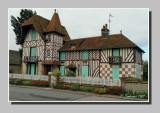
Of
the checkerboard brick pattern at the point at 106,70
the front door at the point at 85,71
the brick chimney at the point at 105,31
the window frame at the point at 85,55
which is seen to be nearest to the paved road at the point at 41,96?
the checkerboard brick pattern at the point at 106,70

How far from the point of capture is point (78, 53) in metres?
17.3

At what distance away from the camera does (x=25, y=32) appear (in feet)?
62.2

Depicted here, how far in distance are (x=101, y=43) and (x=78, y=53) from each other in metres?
2.89

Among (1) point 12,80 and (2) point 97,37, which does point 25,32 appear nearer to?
(1) point 12,80

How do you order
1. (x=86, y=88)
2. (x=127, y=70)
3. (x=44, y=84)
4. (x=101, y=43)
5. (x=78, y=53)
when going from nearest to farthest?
(x=86, y=88)
(x=44, y=84)
(x=127, y=70)
(x=101, y=43)
(x=78, y=53)

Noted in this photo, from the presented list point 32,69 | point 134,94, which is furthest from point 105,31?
point 32,69

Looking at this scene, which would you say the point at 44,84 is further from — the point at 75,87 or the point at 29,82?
the point at 75,87

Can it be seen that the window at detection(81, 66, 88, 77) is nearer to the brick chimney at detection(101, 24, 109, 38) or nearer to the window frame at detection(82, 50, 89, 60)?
the window frame at detection(82, 50, 89, 60)

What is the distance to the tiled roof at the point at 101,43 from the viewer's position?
15.1 metres

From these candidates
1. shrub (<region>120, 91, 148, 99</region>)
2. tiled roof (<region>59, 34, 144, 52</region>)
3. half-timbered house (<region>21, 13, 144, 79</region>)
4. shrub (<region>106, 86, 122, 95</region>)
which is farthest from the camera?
tiled roof (<region>59, 34, 144, 52</region>)

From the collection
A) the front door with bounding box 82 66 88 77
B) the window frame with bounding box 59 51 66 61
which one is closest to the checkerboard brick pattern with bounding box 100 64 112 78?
the front door with bounding box 82 66 88 77

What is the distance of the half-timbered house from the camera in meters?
14.6

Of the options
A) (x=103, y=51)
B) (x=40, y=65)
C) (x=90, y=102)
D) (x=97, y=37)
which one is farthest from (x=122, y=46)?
(x=40, y=65)

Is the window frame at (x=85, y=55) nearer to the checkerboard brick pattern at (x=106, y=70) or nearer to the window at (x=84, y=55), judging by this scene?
the window at (x=84, y=55)
